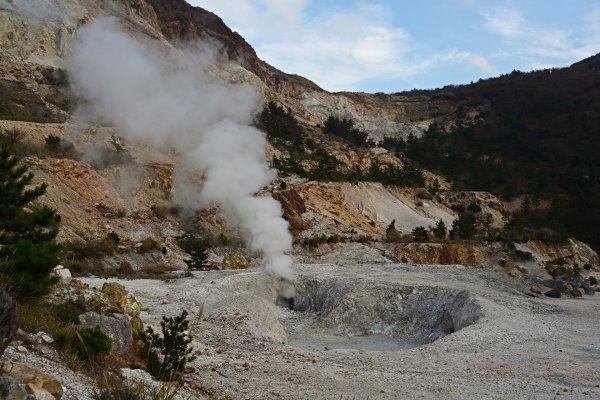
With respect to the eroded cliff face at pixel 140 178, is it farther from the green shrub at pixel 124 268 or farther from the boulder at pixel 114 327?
the boulder at pixel 114 327

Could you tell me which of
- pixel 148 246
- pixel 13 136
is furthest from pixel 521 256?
pixel 13 136

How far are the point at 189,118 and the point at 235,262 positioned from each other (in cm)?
976

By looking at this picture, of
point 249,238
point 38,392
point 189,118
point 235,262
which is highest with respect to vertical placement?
point 189,118

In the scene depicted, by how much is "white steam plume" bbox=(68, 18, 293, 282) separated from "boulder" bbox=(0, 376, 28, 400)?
1525 cm

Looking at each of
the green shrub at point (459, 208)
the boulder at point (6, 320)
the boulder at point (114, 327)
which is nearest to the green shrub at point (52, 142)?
the boulder at point (114, 327)

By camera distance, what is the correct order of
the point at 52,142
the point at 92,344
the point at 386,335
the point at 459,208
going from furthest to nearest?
1. the point at 459,208
2. the point at 52,142
3. the point at 386,335
4. the point at 92,344

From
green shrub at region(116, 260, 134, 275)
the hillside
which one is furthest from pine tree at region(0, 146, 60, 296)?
green shrub at region(116, 260, 134, 275)

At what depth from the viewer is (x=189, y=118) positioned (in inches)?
1216

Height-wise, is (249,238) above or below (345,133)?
below

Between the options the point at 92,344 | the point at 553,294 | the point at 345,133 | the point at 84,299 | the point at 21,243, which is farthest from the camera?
the point at 345,133

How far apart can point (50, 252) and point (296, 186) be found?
2912 cm

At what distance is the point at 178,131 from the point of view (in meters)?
33.8

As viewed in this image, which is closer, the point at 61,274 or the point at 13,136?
the point at 61,274

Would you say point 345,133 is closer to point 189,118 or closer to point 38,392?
point 189,118
